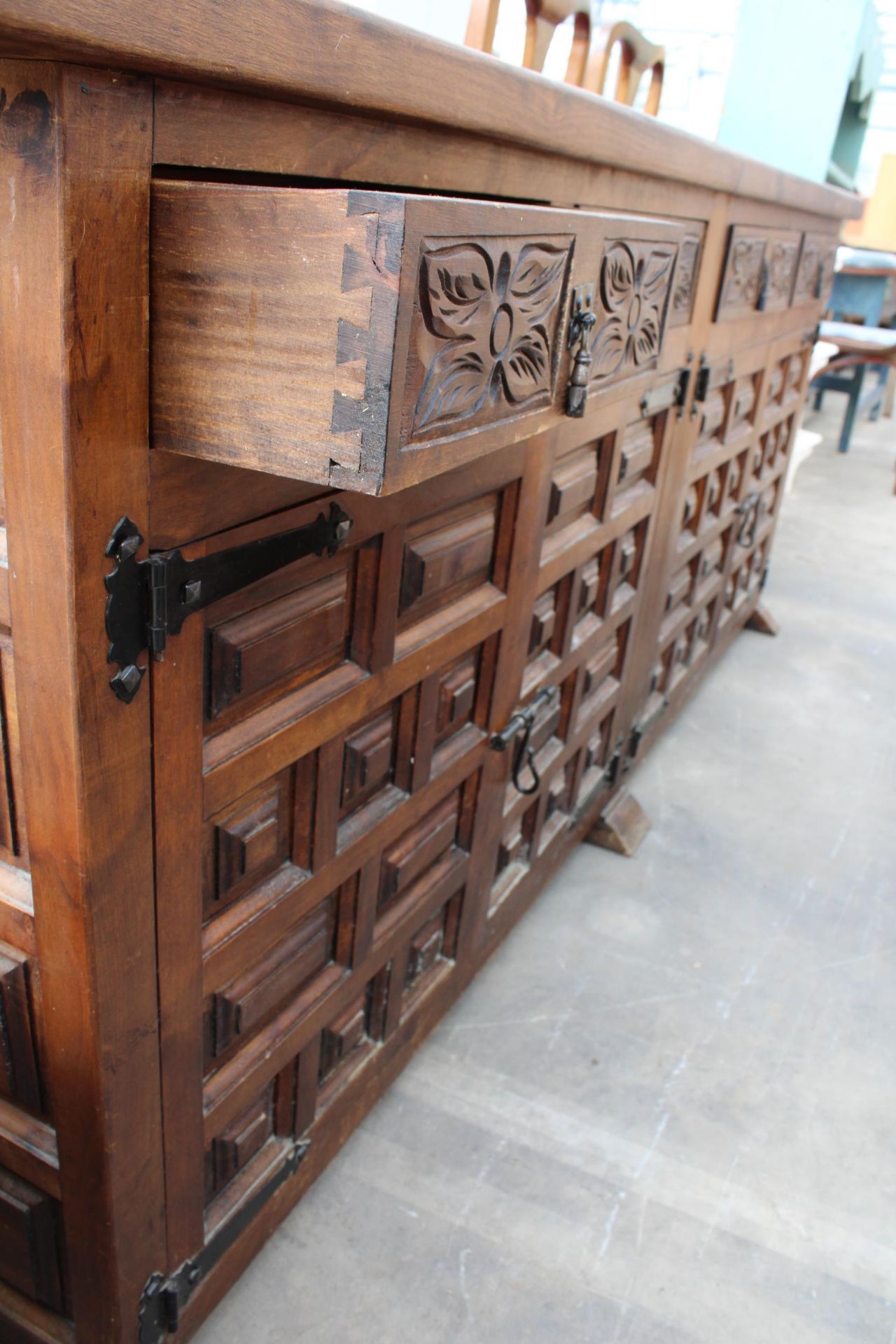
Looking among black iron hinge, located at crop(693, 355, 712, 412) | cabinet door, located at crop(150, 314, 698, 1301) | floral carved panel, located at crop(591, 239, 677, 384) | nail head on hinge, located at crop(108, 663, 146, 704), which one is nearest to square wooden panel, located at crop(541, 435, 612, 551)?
cabinet door, located at crop(150, 314, 698, 1301)

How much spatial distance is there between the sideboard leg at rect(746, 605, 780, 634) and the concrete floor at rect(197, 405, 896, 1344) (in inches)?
43.0

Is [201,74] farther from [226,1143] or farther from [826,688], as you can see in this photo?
[826,688]

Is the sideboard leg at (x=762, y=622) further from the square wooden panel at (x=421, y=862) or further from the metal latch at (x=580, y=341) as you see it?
the metal latch at (x=580, y=341)

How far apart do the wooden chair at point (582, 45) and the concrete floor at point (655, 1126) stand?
1476 millimetres

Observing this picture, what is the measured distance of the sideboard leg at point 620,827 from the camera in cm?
240

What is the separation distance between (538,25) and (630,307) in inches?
15.2

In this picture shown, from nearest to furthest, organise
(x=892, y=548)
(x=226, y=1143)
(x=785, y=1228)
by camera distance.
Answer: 1. (x=226, y=1143)
2. (x=785, y=1228)
3. (x=892, y=548)

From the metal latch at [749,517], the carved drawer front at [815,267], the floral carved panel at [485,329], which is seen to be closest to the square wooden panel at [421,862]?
the floral carved panel at [485,329]

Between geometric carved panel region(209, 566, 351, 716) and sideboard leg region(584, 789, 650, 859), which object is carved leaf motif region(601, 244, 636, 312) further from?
sideboard leg region(584, 789, 650, 859)

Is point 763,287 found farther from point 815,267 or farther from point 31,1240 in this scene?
point 31,1240

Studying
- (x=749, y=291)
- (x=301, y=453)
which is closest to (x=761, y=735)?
(x=749, y=291)

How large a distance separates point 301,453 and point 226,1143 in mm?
901

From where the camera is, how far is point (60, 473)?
0.74 meters

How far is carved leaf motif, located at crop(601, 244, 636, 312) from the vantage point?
1192 millimetres
